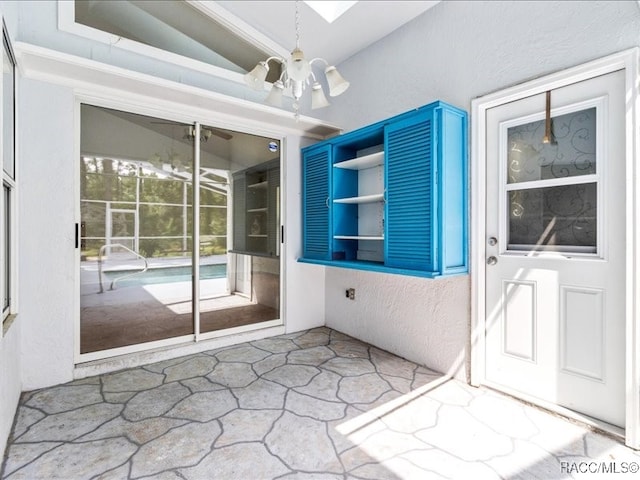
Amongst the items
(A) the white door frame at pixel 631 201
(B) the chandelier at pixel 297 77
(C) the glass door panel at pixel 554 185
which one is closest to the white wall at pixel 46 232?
(B) the chandelier at pixel 297 77

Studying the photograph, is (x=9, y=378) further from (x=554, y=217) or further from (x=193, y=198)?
(x=554, y=217)

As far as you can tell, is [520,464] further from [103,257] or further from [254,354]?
[103,257]

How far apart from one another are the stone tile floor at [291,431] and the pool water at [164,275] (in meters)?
0.74

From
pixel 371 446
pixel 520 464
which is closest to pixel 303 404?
pixel 371 446

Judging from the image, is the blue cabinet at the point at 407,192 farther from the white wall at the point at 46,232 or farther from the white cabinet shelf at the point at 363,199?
the white wall at the point at 46,232

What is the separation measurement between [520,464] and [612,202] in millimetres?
1509

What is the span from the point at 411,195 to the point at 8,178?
2.65 metres

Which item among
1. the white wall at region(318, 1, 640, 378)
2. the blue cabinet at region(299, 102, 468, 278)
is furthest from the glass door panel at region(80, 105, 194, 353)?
the white wall at region(318, 1, 640, 378)

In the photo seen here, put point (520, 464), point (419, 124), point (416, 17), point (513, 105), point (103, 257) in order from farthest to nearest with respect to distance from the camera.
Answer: point (416, 17) → point (103, 257) → point (419, 124) → point (513, 105) → point (520, 464)

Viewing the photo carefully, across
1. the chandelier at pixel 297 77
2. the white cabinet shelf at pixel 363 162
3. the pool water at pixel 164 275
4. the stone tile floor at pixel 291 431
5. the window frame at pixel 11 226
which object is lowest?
the stone tile floor at pixel 291 431

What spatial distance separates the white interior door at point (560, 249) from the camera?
76.0 inches

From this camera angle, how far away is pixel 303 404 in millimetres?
2248

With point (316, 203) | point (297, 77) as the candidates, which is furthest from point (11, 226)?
point (316, 203)

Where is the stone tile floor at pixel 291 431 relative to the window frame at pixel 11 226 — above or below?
below
